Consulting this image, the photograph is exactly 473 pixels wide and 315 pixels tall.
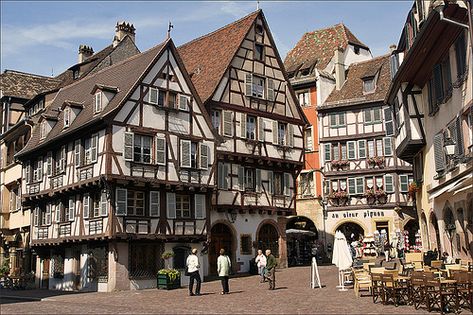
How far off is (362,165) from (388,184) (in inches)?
92.5

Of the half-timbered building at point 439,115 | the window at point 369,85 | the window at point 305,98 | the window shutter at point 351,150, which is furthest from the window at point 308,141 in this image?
the half-timbered building at point 439,115

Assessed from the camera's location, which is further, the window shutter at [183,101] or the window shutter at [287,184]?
the window shutter at [287,184]

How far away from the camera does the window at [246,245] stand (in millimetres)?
33862

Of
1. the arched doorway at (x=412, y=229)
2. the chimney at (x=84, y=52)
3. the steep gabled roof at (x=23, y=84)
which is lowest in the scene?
the arched doorway at (x=412, y=229)

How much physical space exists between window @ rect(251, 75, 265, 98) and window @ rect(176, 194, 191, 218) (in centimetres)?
873

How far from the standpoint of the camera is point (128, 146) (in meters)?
26.8

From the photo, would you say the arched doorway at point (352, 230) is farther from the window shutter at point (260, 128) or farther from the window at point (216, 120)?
the window at point (216, 120)

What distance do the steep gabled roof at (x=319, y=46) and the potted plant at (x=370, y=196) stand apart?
1198cm

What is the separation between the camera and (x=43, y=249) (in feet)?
107

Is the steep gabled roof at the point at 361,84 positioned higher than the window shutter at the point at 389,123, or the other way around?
the steep gabled roof at the point at 361,84

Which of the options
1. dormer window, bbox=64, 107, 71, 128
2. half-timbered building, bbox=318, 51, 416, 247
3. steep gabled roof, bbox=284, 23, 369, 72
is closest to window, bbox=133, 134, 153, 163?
dormer window, bbox=64, 107, 71, 128

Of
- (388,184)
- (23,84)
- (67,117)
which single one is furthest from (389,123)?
(23,84)

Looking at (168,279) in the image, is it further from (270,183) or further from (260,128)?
(260,128)

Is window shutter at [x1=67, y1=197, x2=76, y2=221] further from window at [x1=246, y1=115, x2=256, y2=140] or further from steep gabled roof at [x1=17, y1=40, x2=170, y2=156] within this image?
window at [x1=246, y1=115, x2=256, y2=140]
